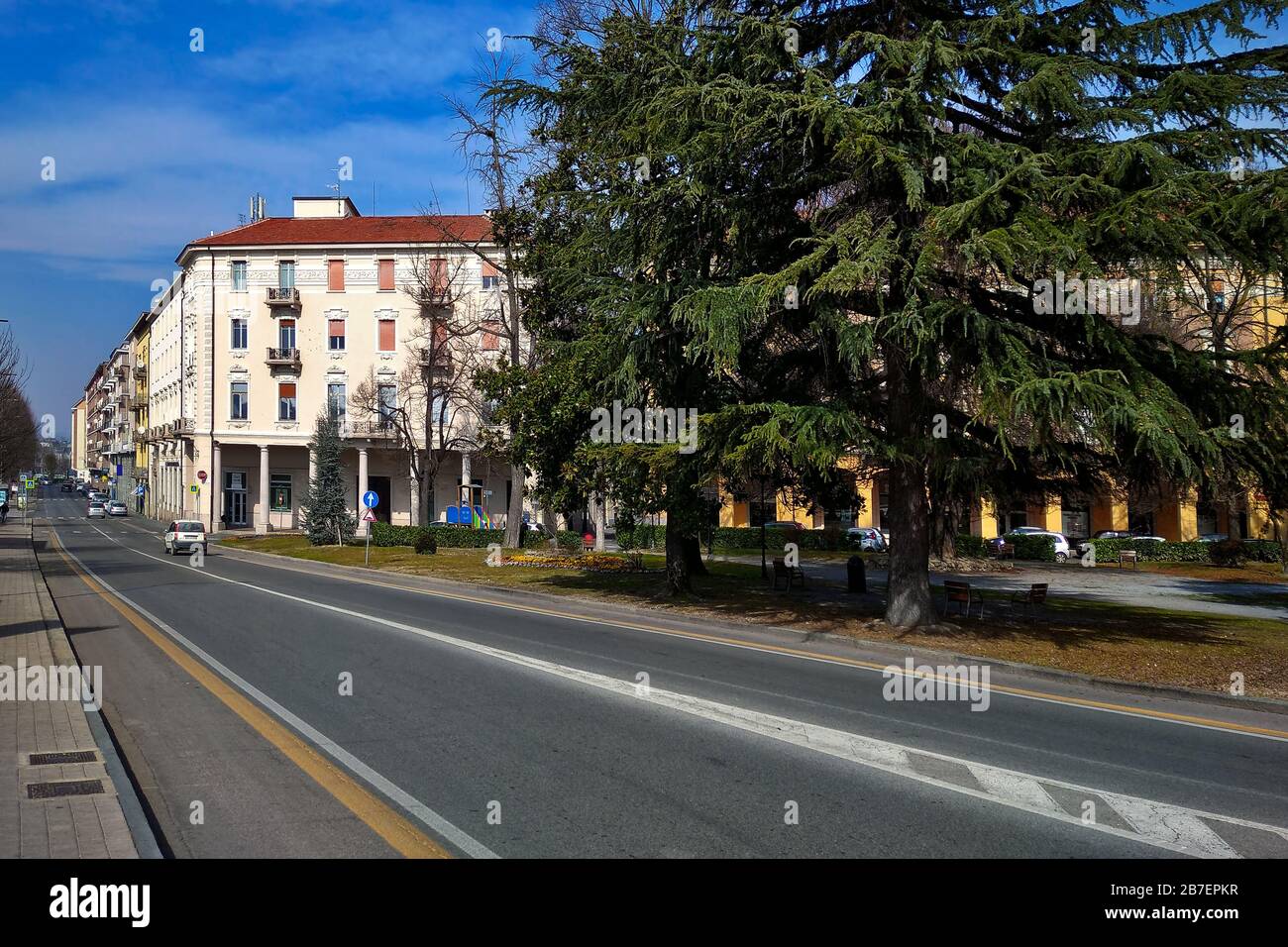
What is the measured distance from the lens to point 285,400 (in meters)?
56.6

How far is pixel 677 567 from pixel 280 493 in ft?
146

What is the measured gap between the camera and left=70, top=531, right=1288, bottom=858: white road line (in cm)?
573

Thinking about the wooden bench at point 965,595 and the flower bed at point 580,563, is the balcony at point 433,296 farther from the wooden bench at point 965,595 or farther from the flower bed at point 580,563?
the wooden bench at point 965,595

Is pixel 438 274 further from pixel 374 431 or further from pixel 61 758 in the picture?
pixel 61 758

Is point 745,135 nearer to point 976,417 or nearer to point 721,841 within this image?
point 976,417

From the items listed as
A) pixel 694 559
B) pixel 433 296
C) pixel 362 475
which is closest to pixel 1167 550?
pixel 694 559

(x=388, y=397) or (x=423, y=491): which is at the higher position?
(x=388, y=397)

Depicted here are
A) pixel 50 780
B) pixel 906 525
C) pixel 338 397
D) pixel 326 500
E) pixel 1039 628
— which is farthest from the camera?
pixel 338 397

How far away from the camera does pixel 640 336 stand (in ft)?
55.4

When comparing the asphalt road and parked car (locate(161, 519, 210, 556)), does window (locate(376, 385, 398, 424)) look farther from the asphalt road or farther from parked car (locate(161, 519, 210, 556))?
the asphalt road

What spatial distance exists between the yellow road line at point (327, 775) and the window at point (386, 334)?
45.5 m

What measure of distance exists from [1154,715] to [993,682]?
2214mm

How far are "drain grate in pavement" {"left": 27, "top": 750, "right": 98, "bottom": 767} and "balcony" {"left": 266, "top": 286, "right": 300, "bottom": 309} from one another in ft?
173
